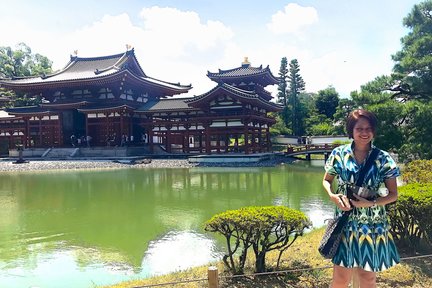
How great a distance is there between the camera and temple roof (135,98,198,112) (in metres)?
28.8

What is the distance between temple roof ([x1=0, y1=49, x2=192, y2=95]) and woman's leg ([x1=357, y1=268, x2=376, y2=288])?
28.3 m

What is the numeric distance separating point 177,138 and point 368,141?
29.0 m

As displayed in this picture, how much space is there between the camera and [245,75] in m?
30.1

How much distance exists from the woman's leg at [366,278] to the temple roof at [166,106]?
25.7 m

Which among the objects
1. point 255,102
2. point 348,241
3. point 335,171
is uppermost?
point 255,102

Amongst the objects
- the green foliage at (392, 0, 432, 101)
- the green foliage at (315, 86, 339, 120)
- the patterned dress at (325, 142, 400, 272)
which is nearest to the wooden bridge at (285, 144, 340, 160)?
the green foliage at (392, 0, 432, 101)

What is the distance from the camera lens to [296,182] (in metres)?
15.3

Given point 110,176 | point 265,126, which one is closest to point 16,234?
point 110,176

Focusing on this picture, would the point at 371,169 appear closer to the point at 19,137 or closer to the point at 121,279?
the point at 121,279

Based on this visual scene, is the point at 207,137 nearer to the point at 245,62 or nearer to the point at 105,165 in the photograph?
the point at 105,165

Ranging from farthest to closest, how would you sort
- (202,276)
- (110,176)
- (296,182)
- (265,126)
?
(265,126)
(110,176)
(296,182)
(202,276)

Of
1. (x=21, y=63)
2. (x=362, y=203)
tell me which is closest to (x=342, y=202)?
(x=362, y=203)

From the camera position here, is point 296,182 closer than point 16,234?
No

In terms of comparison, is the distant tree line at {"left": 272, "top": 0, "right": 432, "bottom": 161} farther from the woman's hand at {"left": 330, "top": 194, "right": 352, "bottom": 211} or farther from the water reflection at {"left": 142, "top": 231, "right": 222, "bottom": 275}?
the woman's hand at {"left": 330, "top": 194, "right": 352, "bottom": 211}
